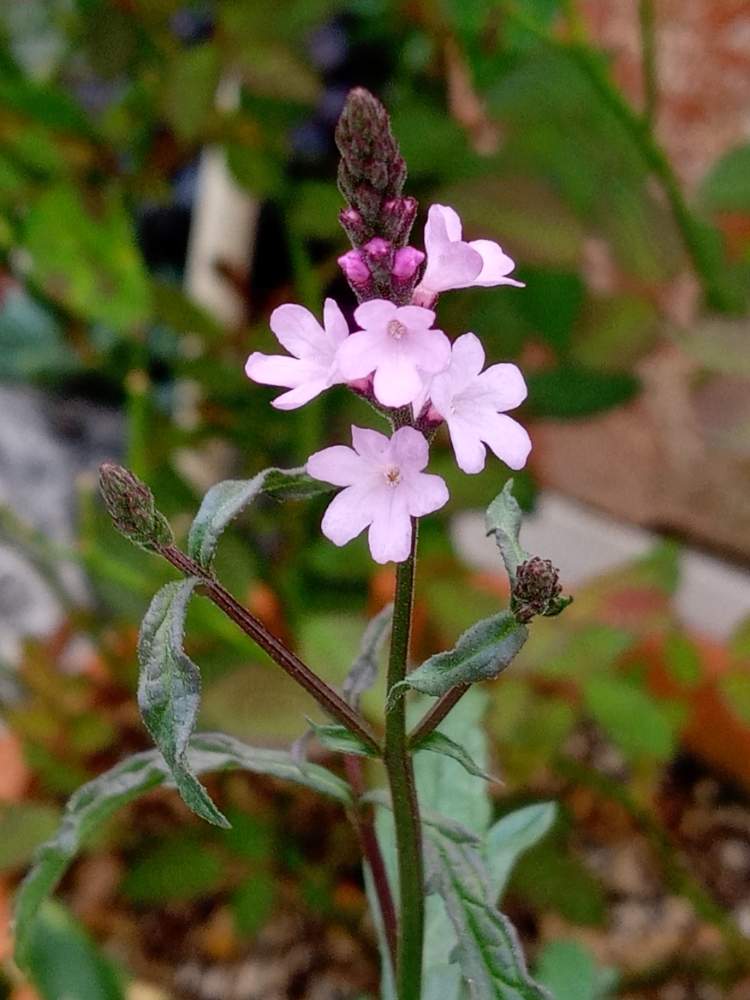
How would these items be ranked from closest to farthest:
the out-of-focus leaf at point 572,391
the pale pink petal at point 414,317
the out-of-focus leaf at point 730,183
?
Result: the pale pink petal at point 414,317 < the out-of-focus leaf at point 730,183 < the out-of-focus leaf at point 572,391

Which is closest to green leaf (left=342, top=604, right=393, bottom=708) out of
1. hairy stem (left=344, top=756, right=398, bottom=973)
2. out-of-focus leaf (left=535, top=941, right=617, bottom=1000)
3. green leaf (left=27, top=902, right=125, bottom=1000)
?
hairy stem (left=344, top=756, right=398, bottom=973)

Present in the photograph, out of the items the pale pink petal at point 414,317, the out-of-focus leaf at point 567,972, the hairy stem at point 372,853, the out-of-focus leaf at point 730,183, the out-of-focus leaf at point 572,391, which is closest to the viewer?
the pale pink petal at point 414,317

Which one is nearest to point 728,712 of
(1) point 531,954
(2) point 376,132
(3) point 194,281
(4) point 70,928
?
(1) point 531,954

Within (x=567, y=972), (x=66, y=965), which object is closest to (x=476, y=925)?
(x=567, y=972)

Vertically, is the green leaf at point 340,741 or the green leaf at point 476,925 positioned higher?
the green leaf at point 340,741

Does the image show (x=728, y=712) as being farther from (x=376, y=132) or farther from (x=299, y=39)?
(x=376, y=132)

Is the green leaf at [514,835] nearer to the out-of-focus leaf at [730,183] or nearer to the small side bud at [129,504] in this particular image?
the small side bud at [129,504]

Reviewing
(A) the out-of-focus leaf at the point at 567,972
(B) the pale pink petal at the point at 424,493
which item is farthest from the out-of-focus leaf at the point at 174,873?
(B) the pale pink petal at the point at 424,493
